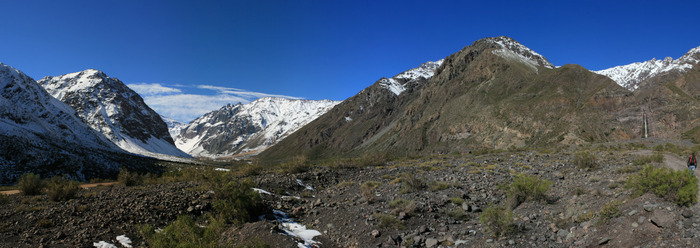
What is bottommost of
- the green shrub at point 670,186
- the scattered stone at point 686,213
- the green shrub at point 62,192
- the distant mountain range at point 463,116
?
the green shrub at point 62,192

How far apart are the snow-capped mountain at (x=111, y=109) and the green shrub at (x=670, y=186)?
158063mm

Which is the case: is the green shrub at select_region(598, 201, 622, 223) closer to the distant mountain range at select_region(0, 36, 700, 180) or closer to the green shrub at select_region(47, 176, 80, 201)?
the green shrub at select_region(47, 176, 80, 201)

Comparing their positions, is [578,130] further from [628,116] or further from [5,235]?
[5,235]

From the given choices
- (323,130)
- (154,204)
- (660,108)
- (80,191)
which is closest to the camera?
(154,204)

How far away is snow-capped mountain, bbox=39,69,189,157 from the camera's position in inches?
5655

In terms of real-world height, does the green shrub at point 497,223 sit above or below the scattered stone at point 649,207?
below

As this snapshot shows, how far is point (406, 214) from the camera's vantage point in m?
11.4

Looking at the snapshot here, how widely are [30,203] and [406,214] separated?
14117 mm

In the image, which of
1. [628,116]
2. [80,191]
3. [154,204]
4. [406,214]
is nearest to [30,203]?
[80,191]

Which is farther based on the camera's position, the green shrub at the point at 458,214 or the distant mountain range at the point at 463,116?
the distant mountain range at the point at 463,116

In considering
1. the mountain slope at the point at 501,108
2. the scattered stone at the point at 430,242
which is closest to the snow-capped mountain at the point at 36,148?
the mountain slope at the point at 501,108

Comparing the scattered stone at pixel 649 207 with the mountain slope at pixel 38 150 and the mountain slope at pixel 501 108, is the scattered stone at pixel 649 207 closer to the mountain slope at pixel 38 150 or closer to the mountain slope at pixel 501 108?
the mountain slope at pixel 501 108

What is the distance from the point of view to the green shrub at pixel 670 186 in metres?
6.97

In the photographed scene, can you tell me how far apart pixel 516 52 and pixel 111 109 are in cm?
19270
